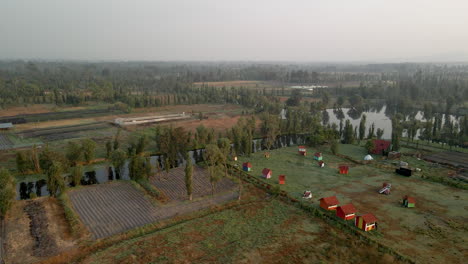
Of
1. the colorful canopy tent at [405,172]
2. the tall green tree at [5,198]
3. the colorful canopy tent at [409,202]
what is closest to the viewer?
the tall green tree at [5,198]

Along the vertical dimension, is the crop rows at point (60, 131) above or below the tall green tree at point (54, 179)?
below

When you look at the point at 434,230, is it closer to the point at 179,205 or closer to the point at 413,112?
the point at 179,205

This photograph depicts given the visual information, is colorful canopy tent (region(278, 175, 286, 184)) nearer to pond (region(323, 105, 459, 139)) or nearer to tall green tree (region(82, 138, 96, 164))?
tall green tree (region(82, 138, 96, 164))

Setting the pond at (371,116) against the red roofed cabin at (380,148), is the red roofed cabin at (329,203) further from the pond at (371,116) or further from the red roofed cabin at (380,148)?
the pond at (371,116)

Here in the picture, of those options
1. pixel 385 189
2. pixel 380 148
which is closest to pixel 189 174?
pixel 385 189

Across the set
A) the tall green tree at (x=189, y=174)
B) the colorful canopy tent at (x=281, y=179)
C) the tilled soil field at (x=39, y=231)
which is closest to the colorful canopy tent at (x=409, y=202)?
the colorful canopy tent at (x=281, y=179)

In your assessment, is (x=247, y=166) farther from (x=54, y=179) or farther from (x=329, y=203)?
(x=54, y=179)
